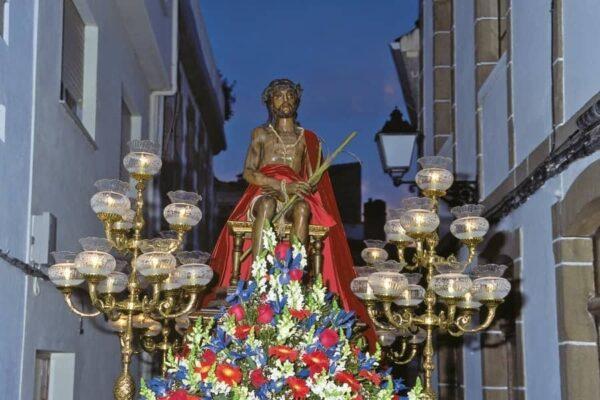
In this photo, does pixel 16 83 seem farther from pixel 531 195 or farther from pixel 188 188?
pixel 188 188

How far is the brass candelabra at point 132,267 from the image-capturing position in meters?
7.11

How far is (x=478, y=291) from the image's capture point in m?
7.54

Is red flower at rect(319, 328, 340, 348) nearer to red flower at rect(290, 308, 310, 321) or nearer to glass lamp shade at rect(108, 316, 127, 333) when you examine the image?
red flower at rect(290, 308, 310, 321)

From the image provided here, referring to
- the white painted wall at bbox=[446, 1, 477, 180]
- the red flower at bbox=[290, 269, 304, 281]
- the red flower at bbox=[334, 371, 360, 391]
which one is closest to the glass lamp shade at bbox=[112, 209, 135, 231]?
the red flower at bbox=[290, 269, 304, 281]

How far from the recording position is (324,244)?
887 cm

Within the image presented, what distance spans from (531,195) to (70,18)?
15.6ft

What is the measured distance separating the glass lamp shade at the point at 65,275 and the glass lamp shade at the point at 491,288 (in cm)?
274

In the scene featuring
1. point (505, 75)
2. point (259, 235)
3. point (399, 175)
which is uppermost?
point (505, 75)

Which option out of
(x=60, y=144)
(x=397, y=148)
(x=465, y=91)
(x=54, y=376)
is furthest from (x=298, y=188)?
(x=465, y=91)

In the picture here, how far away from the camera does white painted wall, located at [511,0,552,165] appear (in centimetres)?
961

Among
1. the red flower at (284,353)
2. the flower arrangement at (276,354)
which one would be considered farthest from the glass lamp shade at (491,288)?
the red flower at (284,353)

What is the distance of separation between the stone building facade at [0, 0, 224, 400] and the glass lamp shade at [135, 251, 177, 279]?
40.0 inches

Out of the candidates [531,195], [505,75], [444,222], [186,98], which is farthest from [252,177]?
[186,98]

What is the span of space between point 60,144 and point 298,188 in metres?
2.42
